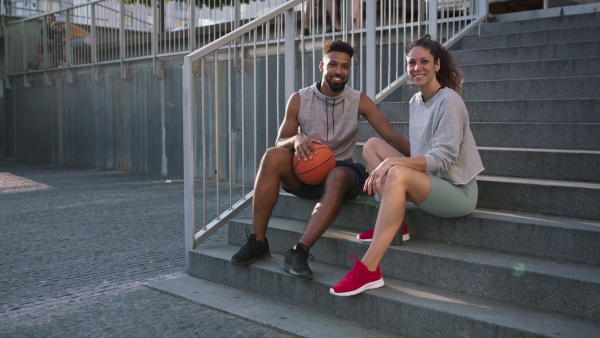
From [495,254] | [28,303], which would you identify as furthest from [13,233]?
[495,254]

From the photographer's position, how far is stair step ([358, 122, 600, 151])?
4.48m

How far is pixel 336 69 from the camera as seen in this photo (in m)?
4.29

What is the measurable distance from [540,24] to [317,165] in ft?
13.4

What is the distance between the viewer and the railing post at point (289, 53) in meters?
4.93

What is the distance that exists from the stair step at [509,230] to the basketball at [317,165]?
0.39 m

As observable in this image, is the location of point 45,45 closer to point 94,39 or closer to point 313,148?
point 94,39

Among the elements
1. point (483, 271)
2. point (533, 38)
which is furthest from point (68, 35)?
point (483, 271)

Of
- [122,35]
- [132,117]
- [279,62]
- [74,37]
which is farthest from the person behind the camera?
[74,37]

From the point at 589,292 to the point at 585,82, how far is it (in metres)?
2.78

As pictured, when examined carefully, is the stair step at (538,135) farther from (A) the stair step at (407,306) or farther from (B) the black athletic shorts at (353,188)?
(A) the stair step at (407,306)

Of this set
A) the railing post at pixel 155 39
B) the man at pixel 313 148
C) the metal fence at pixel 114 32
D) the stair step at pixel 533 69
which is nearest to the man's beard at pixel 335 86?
the man at pixel 313 148

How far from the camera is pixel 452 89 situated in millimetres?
3787

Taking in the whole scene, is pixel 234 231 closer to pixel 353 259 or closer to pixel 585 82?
pixel 353 259

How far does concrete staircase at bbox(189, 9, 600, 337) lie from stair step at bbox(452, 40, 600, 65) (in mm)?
373
